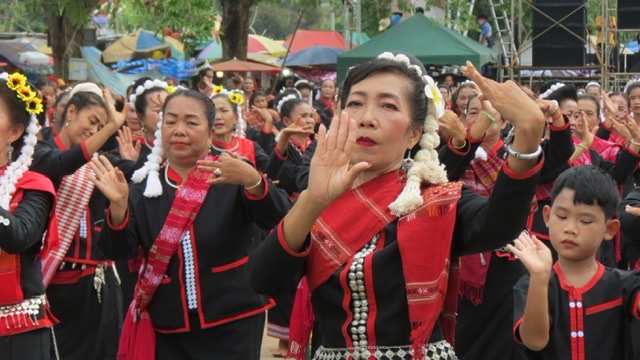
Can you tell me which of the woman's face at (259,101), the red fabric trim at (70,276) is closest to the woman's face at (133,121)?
the red fabric trim at (70,276)

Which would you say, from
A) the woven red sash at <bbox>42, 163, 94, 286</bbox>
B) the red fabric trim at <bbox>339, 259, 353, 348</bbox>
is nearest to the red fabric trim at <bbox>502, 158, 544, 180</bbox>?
the red fabric trim at <bbox>339, 259, 353, 348</bbox>

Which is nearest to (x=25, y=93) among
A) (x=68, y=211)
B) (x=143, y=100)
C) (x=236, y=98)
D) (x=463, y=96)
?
(x=68, y=211)

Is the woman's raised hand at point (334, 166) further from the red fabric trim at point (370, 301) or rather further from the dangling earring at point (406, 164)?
the dangling earring at point (406, 164)

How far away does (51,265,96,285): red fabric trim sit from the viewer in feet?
23.5

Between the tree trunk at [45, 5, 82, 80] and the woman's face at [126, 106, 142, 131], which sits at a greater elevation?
the woman's face at [126, 106, 142, 131]

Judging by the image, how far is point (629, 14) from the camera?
20.1 m

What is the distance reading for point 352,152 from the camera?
12.0 ft

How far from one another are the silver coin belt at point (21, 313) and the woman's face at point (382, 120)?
6.53 ft

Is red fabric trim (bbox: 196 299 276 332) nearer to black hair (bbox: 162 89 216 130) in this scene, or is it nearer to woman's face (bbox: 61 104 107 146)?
black hair (bbox: 162 89 216 130)

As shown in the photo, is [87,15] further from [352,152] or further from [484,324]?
[352,152]

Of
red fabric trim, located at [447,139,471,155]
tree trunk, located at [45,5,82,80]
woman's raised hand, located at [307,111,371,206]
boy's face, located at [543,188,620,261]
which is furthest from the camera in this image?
tree trunk, located at [45,5,82,80]

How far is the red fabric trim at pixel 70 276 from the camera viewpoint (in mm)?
7148

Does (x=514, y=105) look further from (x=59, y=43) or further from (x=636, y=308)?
(x=59, y=43)

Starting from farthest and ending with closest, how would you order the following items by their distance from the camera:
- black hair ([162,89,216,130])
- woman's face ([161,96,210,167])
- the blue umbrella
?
1. the blue umbrella
2. black hair ([162,89,216,130])
3. woman's face ([161,96,210,167])
